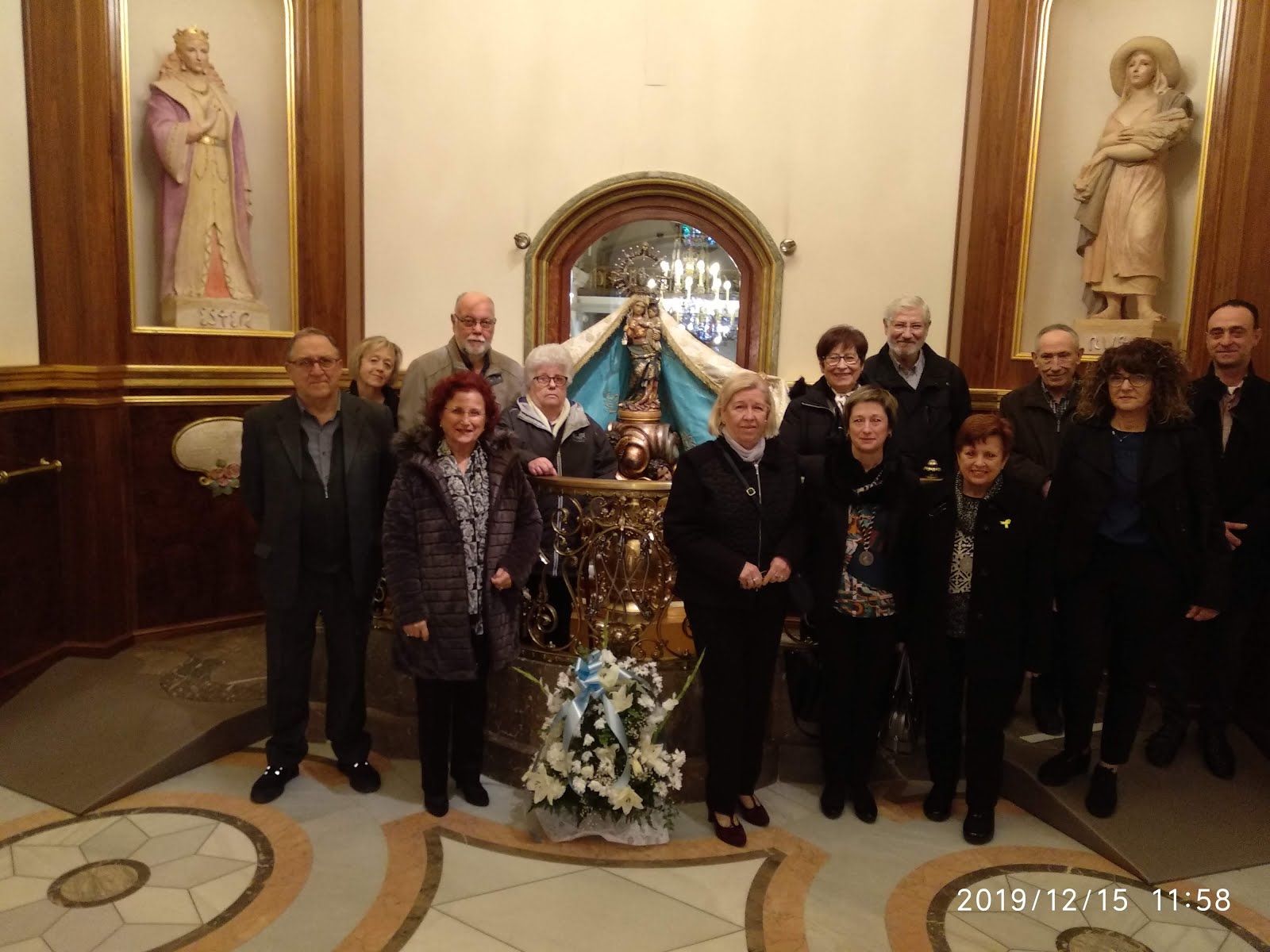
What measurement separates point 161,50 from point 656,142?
8.86ft

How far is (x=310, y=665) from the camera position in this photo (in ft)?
11.3

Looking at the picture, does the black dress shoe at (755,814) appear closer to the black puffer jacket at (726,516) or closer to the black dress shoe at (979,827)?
the black dress shoe at (979,827)

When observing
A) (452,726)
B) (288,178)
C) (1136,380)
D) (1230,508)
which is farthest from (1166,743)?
(288,178)

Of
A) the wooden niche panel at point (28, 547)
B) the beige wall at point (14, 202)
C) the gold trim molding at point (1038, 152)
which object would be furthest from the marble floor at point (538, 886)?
the gold trim molding at point (1038, 152)

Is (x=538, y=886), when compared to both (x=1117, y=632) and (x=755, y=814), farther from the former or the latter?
(x=1117, y=632)

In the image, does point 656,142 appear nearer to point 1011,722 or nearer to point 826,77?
point 826,77

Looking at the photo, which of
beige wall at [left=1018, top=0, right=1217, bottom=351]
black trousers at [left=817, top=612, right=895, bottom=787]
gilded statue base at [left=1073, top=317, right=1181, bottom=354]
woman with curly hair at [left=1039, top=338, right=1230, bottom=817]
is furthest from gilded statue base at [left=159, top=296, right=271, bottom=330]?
gilded statue base at [left=1073, top=317, right=1181, bottom=354]

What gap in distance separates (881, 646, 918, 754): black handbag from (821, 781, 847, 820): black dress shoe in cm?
36

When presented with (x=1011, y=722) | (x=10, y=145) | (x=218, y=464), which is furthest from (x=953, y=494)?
(x=10, y=145)

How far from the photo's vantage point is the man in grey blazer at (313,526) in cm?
324

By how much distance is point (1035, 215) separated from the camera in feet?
17.0

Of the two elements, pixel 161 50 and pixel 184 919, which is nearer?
pixel 184 919

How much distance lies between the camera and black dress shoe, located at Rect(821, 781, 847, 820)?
338 cm

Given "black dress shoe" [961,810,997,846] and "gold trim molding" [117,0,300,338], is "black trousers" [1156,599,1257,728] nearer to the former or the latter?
"black dress shoe" [961,810,997,846]
